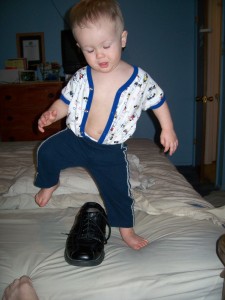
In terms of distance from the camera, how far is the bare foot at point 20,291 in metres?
0.82

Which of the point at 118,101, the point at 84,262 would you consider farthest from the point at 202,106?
the point at 84,262

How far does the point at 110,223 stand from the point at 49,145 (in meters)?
0.45

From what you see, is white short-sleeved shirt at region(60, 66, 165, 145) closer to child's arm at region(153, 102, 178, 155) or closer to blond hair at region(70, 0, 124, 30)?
child's arm at region(153, 102, 178, 155)

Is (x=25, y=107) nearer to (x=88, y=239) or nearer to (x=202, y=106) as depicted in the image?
(x=202, y=106)

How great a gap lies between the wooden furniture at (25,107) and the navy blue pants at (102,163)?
208 centimetres

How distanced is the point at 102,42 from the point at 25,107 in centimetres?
248

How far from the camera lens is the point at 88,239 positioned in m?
1.08

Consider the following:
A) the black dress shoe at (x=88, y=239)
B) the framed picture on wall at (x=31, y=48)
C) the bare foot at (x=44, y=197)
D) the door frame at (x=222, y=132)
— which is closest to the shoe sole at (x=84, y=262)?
the black dress shoe at (x=88, y=239)

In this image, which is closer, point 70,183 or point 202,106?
point 70,183

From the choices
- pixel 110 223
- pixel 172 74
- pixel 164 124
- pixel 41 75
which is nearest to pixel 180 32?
pixel 172 74

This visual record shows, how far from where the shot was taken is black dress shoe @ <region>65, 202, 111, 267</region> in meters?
0.96

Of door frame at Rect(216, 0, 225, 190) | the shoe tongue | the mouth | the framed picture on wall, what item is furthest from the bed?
the framed picture on wall

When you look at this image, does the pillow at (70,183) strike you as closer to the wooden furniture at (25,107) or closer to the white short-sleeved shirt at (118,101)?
the white short-sleeved shirt at (118,101)

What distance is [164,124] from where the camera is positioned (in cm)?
Answer: 117
